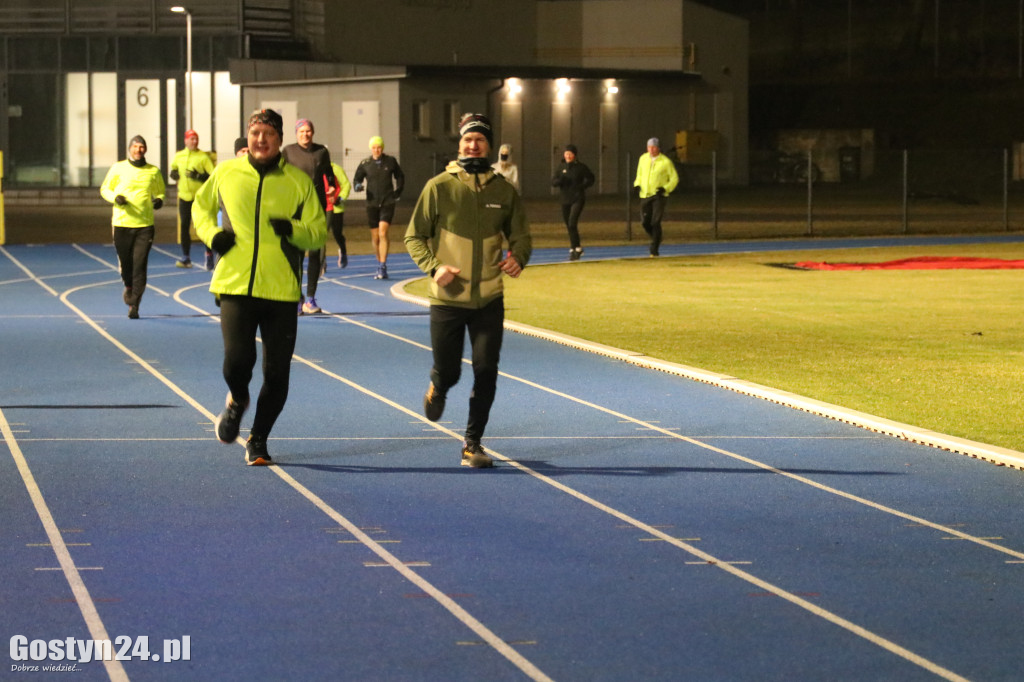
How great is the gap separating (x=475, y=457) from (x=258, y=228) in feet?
5.57

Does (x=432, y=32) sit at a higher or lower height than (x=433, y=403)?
higher

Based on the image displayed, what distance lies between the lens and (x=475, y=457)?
9328 mm

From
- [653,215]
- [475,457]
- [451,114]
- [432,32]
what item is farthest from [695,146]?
[475,457]

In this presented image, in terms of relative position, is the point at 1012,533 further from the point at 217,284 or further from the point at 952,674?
the point at 217,284

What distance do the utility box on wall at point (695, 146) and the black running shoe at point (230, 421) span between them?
55447mm

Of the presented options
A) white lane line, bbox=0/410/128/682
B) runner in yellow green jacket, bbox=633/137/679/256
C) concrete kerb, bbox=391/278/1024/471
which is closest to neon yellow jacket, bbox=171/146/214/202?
runner in yellow green jacket, bbox=633/137/679/256

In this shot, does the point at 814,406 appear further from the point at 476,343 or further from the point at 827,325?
the point at 827,325

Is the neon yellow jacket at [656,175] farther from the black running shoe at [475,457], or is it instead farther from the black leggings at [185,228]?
the black running shoe at [475,457]

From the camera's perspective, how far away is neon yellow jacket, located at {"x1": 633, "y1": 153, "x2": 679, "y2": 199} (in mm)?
28156

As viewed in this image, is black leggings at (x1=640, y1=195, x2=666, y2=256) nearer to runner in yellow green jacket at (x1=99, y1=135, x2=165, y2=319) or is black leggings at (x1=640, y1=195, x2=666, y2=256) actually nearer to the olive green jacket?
runner in yellow green jacket at (x1=99, y1=135, x2=165, y2=319)

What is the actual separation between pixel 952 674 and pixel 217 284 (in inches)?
189

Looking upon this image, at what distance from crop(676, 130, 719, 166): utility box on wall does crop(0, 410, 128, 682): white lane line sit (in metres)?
55.9

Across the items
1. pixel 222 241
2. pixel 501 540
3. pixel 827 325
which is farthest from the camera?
pixel 827 325

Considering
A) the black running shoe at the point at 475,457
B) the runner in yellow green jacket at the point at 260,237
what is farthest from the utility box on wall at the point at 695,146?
the runner in yellow green jacket at the point at 260,237
